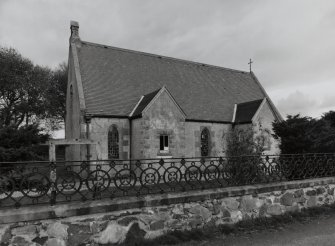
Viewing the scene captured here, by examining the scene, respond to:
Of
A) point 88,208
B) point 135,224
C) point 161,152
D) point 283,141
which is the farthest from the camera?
point 161,152

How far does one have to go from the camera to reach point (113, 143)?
57.9ft

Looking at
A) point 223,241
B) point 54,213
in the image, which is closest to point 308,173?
point 223,241

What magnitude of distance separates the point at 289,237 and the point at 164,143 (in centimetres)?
1191

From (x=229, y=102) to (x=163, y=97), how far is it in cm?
827

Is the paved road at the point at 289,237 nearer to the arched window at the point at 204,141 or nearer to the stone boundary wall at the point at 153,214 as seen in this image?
the stone boundary wall at the point at 153,214

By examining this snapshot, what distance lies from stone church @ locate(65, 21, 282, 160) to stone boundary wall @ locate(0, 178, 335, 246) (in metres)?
6.95

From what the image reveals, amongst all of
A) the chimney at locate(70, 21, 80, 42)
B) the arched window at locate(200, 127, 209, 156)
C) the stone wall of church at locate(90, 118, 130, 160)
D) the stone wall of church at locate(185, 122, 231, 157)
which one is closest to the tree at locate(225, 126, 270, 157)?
the stone wall of church at locate(185, 122, 231, 157)

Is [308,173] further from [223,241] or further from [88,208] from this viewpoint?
[88,208]

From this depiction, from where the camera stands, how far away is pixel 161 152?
17422 millimetres

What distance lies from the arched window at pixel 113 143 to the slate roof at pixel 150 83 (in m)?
1.10

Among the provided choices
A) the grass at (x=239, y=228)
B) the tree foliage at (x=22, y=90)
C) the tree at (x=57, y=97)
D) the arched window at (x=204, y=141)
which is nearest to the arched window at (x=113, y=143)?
the arched window at (x=204, y=141)

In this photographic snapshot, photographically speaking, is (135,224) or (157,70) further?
(157,70)

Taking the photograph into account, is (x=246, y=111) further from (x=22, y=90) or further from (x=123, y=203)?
(x=22, y=90)

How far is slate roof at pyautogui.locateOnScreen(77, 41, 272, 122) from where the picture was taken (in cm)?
1836
